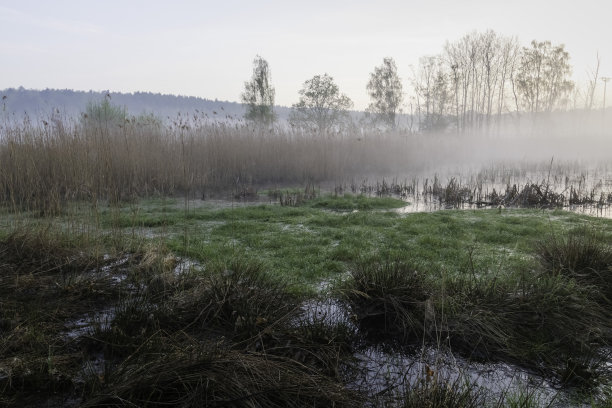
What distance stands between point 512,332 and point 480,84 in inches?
1695

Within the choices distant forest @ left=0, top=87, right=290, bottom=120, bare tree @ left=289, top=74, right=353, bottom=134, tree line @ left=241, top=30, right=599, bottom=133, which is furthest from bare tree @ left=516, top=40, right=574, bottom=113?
distant forest @ left=0, top=87, right=290, bottom=120

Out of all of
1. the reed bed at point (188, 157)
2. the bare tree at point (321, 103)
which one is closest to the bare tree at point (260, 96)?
the bare tree at point (321, 103)

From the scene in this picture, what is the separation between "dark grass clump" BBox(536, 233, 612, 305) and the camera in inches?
142

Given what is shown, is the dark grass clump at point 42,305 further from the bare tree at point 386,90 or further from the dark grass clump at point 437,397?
the bare tree at point 386,90

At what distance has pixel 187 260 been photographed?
15.6 feet

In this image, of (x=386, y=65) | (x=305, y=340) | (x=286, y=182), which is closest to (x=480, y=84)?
(x=386, y=65)

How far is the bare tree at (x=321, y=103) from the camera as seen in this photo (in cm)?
3541

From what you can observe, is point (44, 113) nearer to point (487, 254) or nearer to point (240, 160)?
point (240, 160)

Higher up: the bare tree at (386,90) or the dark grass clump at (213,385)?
the bare tree at (386,90)

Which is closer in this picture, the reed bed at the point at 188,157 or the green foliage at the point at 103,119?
the reed bed at the point at 188,157

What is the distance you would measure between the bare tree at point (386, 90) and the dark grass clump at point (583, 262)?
34.7 metres

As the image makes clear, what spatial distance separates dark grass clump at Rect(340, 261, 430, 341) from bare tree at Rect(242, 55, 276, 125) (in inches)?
1124

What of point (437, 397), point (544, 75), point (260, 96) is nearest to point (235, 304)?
point (437, 397)

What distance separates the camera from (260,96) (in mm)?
31656
